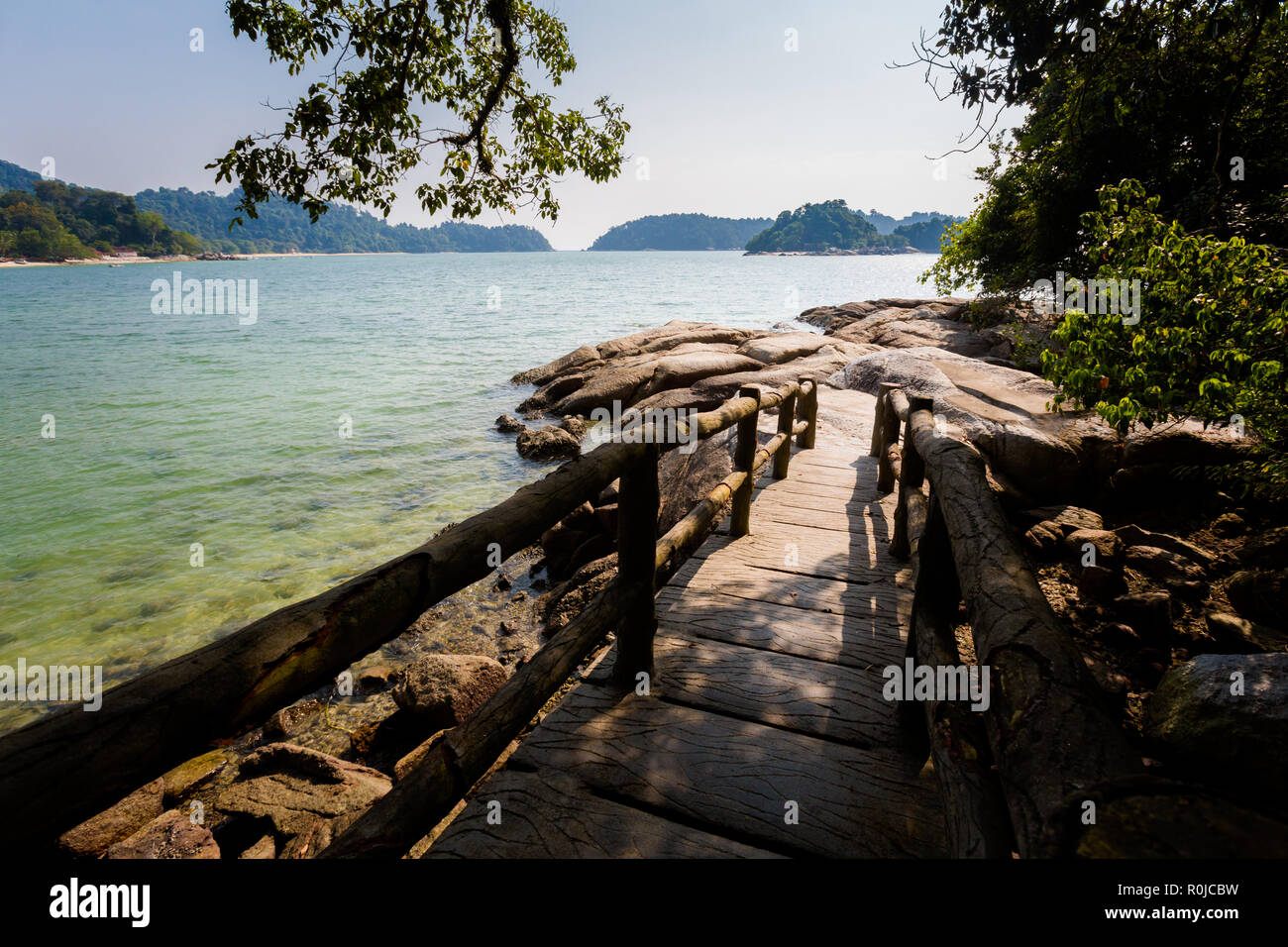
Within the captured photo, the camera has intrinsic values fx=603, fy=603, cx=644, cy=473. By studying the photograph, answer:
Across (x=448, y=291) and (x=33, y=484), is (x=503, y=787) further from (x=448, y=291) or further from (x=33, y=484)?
(x=448, y=291)

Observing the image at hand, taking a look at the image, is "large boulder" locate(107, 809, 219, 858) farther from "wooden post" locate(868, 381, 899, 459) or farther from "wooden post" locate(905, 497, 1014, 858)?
"wooden post" locate(868, 381, 899, 459)

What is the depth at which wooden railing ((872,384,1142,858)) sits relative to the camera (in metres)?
1.06

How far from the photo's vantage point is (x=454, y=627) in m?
7.03

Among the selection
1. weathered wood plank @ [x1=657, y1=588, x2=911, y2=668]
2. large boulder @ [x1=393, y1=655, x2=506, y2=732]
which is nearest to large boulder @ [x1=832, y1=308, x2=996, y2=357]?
weathered wood plank @ [x1=657, y1=588, x2=911, y2=668]

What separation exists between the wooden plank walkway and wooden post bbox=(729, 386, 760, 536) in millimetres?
728

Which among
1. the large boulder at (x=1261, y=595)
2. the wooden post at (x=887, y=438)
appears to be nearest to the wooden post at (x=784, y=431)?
the wooden post at (x=887, y=438)

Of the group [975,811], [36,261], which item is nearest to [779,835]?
[975,811]

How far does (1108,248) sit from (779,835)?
15.9 ft

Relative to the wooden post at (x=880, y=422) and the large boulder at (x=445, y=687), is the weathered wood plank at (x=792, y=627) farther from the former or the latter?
the wooden post at (x=880, y=422)

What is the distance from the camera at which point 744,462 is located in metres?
5.20

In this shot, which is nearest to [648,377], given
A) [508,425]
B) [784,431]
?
[508,425]

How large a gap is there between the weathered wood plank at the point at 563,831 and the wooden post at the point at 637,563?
0.77 meters

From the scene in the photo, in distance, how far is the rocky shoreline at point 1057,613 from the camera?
2.71 metres

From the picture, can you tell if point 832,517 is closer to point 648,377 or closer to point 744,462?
point 744,462
